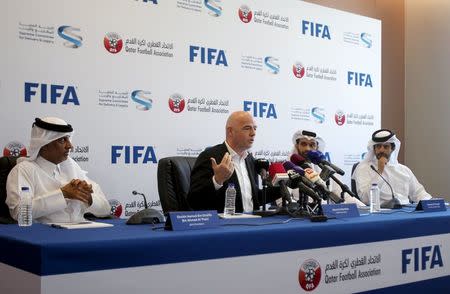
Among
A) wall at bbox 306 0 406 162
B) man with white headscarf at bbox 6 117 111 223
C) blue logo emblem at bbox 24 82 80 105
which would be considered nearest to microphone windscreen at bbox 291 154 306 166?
man with white headscarf at bbox 6 117 111 223

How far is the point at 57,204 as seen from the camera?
2.90 metres

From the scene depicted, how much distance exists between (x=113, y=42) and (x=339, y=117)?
2734 mm

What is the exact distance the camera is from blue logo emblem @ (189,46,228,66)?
501cm

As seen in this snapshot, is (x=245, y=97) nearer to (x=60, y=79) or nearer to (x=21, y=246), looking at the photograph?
(x=60, y=79)

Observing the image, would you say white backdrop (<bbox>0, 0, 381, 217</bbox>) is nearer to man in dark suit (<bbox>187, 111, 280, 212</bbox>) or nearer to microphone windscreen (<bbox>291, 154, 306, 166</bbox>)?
man in dark suit (<bbox>187, 111, 280, 212</bbox>)

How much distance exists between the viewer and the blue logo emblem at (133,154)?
4461mm

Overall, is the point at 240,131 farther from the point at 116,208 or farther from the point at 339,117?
the point at 339,117

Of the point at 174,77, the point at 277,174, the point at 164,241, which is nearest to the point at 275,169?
the point at 277,174

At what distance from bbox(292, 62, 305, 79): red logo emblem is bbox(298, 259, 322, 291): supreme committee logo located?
347 cm

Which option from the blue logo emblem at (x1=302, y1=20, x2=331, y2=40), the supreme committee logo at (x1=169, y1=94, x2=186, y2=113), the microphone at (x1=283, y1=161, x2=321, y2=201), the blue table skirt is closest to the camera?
the blue table skirt

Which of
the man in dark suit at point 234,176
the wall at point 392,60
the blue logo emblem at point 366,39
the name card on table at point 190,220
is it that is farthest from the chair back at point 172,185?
the wall at point 392,60

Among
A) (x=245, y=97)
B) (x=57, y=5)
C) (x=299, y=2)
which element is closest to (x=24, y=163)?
(x=57, y=5)

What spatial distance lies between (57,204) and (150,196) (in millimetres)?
1811

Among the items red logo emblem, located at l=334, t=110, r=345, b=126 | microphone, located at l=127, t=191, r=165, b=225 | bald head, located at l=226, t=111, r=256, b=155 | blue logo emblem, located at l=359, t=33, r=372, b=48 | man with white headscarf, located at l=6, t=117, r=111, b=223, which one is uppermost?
blue logo emblem, located at l=359, t=33, r=372, b=48
